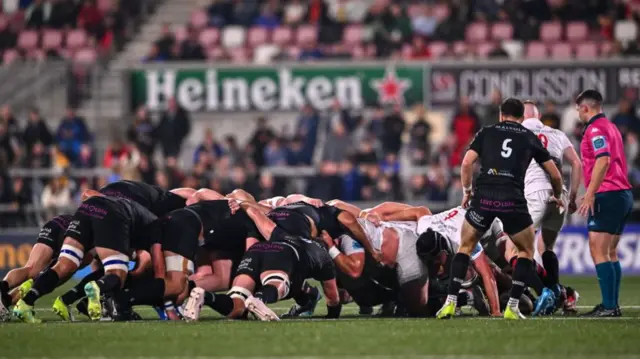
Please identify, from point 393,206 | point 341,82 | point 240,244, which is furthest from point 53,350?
point 341,82

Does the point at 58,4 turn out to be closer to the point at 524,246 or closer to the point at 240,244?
the point at 240,244

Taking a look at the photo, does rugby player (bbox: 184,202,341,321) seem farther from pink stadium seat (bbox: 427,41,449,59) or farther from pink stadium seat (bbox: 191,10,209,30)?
pink stadium seat (bbox: 191,10,209,30)

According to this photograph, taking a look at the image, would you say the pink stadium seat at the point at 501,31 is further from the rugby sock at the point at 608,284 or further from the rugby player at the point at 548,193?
the rugby sock at the point at 608,284

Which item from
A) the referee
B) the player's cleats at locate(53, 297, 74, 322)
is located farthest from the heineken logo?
the player's cleats at locate(53, 297, 74, 322)

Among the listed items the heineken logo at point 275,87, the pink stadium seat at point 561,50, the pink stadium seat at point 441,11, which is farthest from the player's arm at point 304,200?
the pink stadium seat at point 441,11

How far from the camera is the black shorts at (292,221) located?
45.4 ft

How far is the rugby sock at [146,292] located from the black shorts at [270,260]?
93 centimetres

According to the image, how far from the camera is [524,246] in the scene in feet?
43.3

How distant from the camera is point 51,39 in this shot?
32750 mm

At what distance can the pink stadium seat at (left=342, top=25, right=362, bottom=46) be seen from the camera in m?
29.8

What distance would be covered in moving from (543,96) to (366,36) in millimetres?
4644

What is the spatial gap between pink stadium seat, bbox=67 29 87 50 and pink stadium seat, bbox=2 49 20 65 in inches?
52.3

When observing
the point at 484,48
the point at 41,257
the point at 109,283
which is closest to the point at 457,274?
the point at 109,283

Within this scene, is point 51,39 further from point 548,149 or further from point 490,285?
point 490,285
